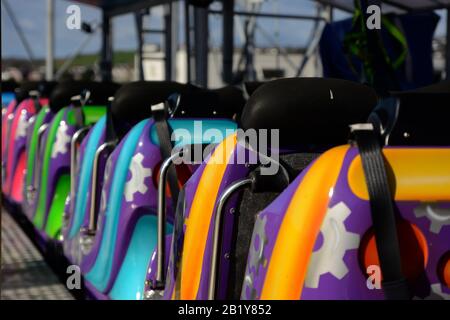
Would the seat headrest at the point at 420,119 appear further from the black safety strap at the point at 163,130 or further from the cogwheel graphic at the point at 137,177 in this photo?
the cogwheel graphic at the point at 137,177

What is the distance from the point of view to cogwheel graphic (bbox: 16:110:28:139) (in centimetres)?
603

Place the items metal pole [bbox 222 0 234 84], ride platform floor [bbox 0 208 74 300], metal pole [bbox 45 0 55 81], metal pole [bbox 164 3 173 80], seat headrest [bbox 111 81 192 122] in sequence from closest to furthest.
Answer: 1. seat headrest [bbox 111 81 192 122]
2. ride platform floor [bbox 0 208 74 300]
3. metal pole [bbox 222 0 234 84]
4. metal pole [bbox 164 3 173 80]
5. metal pole [bbox 45 0 55 81]

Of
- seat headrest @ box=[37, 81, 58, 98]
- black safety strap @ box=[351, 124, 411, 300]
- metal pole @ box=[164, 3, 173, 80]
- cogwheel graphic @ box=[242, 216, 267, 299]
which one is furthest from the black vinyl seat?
metal pole @ box=[164, 3, 173, 80]

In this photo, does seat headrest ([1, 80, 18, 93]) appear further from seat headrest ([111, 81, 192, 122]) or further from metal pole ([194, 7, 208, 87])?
seat headrest ([111, 81, 192, 122])

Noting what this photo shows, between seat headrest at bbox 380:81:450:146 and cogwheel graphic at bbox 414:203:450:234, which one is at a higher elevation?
seat headrest at bbox 380:81:450:146

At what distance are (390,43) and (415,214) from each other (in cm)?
463

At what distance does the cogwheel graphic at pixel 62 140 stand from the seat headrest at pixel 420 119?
3242mm

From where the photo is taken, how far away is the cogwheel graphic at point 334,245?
146 centimetres

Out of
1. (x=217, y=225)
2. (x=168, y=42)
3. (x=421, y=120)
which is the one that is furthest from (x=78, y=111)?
(x=168, y=42)

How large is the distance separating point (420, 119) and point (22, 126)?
4847mm

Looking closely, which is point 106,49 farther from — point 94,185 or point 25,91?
point 94,185

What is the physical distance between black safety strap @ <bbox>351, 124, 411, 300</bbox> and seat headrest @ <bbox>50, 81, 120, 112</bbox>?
133 inches

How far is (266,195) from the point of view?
216cm
